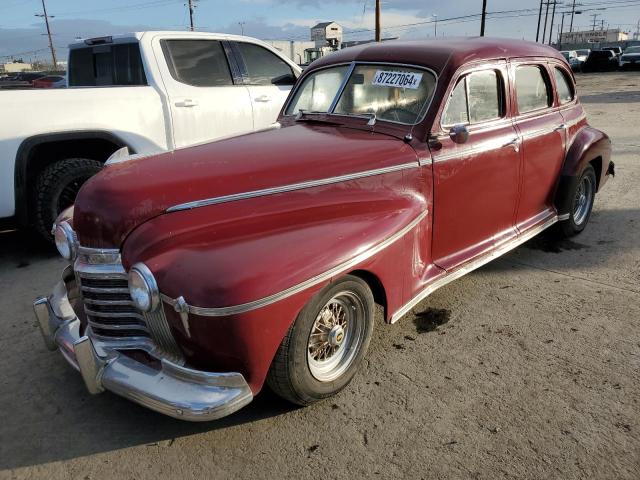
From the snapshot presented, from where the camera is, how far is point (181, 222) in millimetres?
2518

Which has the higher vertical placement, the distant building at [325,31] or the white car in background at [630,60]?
the distant building at [325,31]

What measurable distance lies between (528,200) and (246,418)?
287 cm

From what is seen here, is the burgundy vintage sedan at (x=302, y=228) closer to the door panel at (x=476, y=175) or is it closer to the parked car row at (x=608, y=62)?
the door panel at (x=476, y=175)

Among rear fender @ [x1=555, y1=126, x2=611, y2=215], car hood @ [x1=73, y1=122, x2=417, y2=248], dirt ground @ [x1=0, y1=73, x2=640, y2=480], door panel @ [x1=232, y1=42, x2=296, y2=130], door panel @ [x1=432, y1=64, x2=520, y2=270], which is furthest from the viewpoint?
door panel @ [x1=232, y1=42, x2=296, y2=130]

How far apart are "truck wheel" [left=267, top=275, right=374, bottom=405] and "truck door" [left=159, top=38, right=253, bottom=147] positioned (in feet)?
9.98

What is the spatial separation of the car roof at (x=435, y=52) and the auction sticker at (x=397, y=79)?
9 centimetres

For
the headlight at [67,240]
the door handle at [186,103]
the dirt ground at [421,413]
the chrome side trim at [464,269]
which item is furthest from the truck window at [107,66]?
the chrome side trim at [464,269]

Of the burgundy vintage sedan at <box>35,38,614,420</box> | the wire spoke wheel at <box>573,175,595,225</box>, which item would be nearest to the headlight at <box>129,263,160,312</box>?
the burgundy vintage sedan at <box>35,38,614,420</box>

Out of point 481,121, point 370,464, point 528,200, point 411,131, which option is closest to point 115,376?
point 370,464

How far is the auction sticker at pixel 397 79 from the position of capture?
3516mm

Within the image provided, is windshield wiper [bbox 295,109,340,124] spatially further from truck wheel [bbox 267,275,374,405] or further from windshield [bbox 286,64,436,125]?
truck wheel [bbox 267,275,374,405]

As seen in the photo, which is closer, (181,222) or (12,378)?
(181,222)

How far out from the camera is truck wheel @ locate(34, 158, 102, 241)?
15.3 feet

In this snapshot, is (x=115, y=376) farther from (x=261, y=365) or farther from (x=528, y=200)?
(x=528, y=200)
